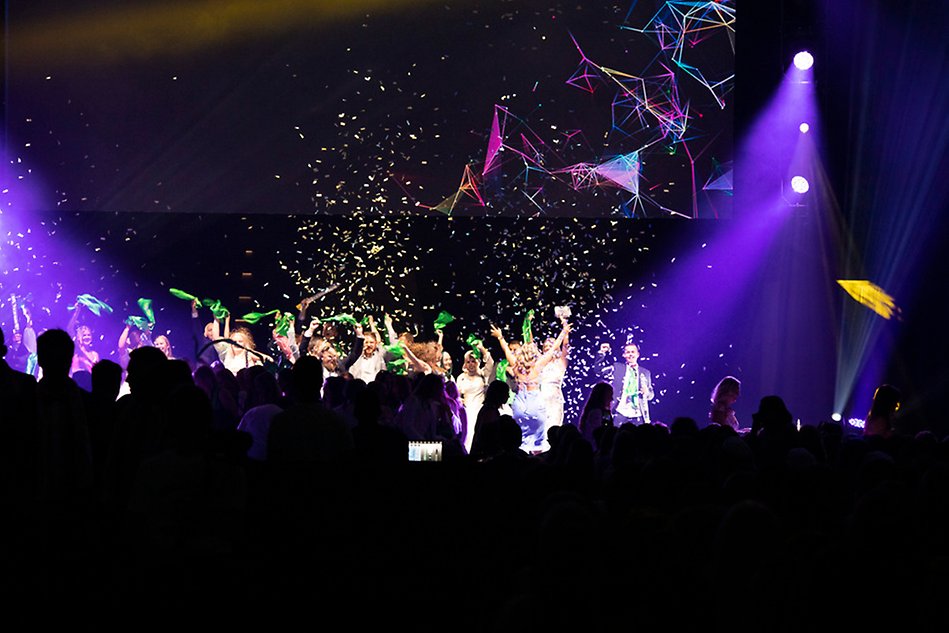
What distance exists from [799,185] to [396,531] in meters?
7.95

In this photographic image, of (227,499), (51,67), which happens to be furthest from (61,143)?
(227,499)

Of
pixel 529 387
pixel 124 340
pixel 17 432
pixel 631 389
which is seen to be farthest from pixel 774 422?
pixel 124 340

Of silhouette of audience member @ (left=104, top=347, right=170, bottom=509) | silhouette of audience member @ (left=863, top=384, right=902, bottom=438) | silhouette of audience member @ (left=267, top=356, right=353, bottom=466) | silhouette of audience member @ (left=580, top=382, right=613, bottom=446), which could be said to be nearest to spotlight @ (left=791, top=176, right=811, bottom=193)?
silhouette of audience member @ (left=580, top=382, right=613, bottom=446)

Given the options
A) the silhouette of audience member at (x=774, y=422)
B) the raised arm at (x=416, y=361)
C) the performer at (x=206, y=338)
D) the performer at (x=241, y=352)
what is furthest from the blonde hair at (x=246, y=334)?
the silhouette of audience member at (x=774, y=422)

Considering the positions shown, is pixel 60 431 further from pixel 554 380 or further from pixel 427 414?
pixel 554 380

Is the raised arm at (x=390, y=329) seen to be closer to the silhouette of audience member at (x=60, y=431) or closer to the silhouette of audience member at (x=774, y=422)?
the silhouette of audience member at (x=774, y=422)

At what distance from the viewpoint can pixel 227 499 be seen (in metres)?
3.05

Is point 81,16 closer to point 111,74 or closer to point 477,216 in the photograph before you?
point 111,74

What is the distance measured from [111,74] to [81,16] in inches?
24.0

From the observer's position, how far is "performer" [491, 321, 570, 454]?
882 cm

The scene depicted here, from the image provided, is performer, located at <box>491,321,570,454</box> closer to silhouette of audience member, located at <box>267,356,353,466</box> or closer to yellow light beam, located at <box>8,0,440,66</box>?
yellow light beam, located at <box>8,0,440,66</box>

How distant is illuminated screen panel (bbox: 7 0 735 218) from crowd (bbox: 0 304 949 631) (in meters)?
6.88

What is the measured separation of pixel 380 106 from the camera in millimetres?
10906

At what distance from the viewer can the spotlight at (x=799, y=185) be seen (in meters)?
10.3
